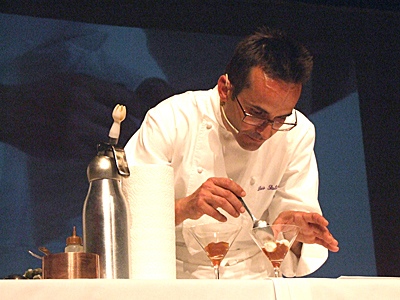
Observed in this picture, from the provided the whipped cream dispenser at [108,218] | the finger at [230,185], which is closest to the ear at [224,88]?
the finger at [230,185]

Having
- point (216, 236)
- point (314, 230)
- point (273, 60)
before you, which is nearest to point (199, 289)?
point (216, 236)

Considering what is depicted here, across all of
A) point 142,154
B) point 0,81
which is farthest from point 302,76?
point 0,81

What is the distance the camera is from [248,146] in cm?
197

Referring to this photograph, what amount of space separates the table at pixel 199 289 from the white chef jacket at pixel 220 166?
100 cm

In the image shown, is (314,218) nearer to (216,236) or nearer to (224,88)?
(216,236)

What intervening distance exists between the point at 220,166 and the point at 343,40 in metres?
2.31

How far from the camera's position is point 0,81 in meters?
3.38

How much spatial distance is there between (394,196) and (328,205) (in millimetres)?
500

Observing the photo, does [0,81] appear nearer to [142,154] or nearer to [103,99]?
[103,99]

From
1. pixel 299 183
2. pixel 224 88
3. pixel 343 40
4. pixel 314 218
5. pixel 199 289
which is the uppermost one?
pixel 343 40

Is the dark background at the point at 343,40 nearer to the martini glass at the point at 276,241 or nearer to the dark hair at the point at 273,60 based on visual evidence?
the dark hair at the point at 273,60

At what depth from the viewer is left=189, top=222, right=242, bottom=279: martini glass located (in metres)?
1.36

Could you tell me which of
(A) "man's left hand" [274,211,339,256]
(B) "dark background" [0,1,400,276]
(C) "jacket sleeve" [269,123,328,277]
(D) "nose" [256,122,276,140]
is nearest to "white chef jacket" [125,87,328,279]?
(C) "jacket sleeve" [269,123,328,277]

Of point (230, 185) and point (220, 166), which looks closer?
point (230, 185)
